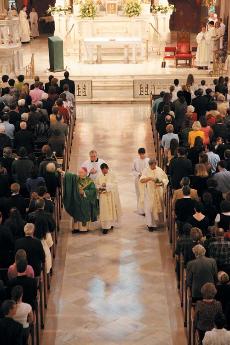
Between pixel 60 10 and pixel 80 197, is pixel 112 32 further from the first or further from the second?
pixel 80 197

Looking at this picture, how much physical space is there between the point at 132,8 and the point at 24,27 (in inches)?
310

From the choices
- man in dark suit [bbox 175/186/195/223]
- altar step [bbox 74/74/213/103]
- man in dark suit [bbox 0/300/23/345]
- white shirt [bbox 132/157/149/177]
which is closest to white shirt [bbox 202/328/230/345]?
man in dark suit [bbox 0/300/23/345]

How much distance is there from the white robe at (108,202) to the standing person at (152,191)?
0.54 m

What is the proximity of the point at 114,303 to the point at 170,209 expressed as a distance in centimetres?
313

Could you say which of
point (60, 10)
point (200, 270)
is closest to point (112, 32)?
point (60, 10)

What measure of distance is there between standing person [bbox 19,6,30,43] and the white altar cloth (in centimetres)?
702

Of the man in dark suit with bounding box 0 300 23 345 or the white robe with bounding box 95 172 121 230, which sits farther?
the white robe with bounding box 95 172 121 230

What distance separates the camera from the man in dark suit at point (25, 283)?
12.4m

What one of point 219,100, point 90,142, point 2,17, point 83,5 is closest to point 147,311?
point 219,100

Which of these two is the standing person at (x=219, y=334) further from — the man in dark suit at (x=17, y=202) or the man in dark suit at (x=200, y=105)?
the man in dark suit at (x=200, y=105)

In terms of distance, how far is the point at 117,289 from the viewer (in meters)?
15.4

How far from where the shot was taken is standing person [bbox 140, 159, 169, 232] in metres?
17.4

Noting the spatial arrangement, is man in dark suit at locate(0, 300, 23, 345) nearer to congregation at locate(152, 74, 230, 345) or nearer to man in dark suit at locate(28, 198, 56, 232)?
congregation at locate(152, 74, 230, 345)

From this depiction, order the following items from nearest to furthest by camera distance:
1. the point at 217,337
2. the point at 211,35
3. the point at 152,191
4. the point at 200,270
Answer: the point at 217,337 → the point at 200,270 → the point at 152,191 → the point at 211,35
